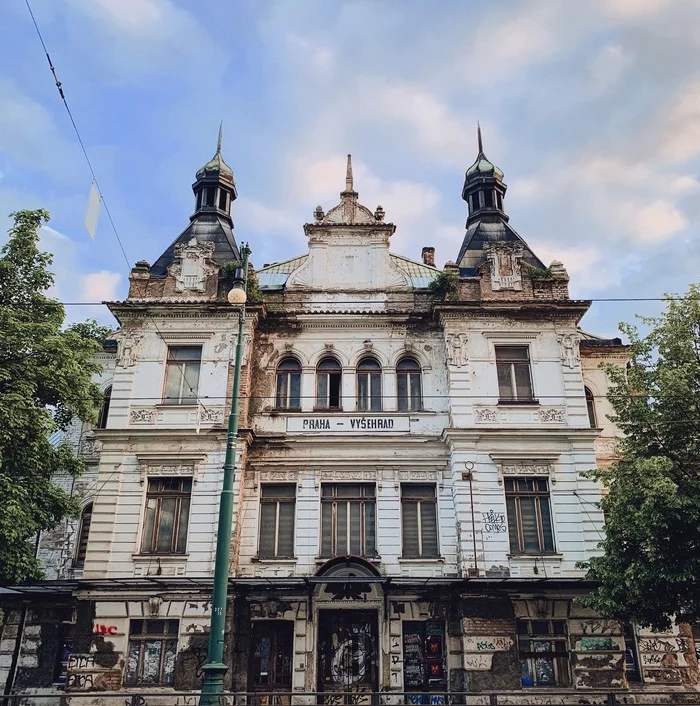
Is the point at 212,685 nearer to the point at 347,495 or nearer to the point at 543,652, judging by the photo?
the point at 347,495

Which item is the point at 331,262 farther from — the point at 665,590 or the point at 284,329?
the point at 665,590

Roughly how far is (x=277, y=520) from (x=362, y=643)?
13.6 ft

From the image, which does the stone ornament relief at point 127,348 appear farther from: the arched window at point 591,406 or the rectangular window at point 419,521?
the arched window at point 591,406

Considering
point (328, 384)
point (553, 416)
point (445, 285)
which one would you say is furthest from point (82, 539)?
point (553, 416)

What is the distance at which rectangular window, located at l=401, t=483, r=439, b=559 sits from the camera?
1923cm

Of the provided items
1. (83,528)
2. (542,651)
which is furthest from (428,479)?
(83,528)

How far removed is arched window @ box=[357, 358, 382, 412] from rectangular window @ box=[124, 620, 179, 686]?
27.0ft

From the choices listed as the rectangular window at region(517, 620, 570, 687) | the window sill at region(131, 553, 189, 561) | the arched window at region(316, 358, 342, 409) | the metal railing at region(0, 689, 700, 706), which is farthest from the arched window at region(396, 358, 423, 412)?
the metal railing at region(0, 689, 700, 706)

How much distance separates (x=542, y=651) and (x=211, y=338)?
1307 cm

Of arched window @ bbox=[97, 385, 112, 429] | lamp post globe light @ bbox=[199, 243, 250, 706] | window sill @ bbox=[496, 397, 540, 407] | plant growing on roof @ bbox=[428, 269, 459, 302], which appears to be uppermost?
plant growing on roof @ bbox=[428, 269, 459, 302]

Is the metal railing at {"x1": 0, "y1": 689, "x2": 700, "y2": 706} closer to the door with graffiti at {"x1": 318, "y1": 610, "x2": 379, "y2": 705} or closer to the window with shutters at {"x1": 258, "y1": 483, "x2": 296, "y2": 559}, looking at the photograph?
the door with graffiti at {"x1": 318, "y1": 610, "x2": 379, "y2": 705}

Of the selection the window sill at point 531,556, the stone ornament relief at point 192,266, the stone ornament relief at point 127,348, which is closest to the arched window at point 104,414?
the stone ornament relief at point 127,348

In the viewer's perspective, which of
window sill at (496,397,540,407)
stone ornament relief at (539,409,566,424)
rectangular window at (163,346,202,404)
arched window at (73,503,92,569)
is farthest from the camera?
arched window at (73,503,92,569)

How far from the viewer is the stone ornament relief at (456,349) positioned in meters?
20.6
